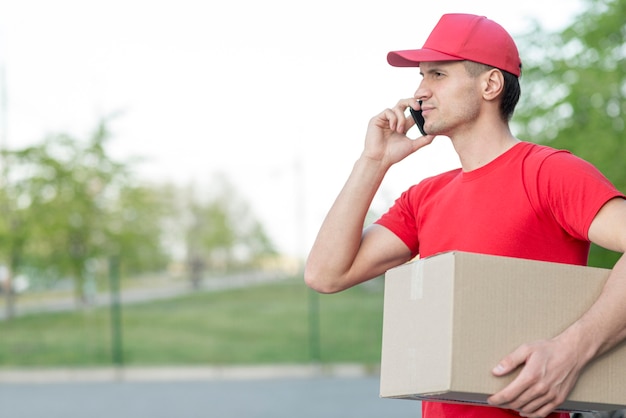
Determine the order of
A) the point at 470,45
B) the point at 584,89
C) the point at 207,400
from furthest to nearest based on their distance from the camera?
1. the point at 584,89
2. the point at 207,400
3. the point at 470,45

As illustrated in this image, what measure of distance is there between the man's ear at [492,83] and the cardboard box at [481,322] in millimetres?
563

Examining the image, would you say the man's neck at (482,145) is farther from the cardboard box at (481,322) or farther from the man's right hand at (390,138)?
the cardboard box at (481,322)

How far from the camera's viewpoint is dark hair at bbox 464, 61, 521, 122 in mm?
2871

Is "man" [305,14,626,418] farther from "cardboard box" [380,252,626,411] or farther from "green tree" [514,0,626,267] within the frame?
"green tree" [514,0,626,267]

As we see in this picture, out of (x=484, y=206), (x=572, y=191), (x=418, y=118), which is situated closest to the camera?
(x=572, y=191)

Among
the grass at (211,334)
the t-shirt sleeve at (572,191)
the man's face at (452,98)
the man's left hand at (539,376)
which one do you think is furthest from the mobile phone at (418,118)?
the grass at (211,334)

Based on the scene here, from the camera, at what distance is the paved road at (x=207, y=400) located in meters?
12.3

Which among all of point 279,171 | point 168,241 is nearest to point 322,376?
point 279,171

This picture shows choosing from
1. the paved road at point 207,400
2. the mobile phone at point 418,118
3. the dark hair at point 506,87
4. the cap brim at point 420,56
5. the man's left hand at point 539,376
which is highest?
the cap brim at point 420,56

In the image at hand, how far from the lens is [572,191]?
2584 mm

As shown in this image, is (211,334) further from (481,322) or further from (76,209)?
(481,322)

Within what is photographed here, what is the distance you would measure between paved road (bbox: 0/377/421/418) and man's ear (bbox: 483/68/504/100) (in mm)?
9099

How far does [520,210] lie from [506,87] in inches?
15.8

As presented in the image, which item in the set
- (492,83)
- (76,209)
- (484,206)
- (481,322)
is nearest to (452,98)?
(492,83)
